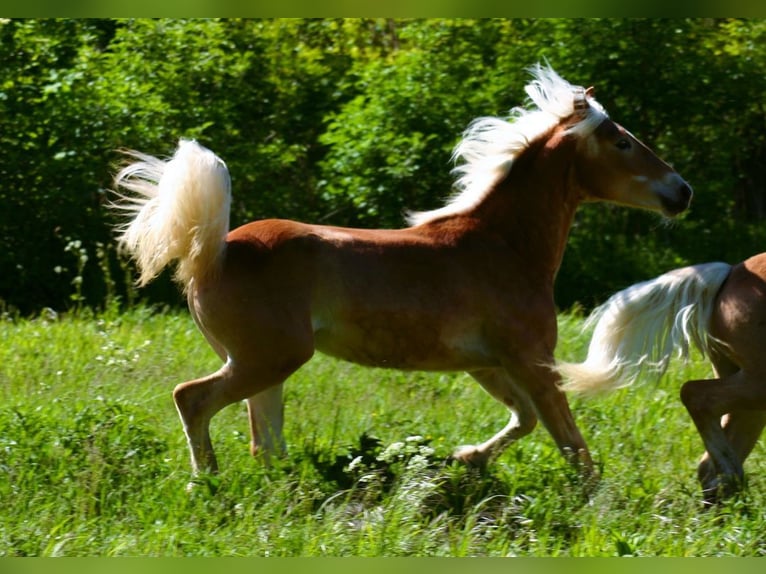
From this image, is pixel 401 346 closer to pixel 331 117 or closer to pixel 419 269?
pixel 419 269

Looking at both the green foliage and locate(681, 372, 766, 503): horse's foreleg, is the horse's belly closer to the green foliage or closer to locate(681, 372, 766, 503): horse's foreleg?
locate(681, 372, 766, 503): horse's foreleg

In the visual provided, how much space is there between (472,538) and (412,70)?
863cm

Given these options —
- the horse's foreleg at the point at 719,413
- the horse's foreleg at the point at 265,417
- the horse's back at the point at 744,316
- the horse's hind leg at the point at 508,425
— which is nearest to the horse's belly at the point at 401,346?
the horse's hind leg at the point at 508,425

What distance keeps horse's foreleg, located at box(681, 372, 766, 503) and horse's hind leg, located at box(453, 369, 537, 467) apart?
86cm

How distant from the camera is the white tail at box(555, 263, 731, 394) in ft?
18.4

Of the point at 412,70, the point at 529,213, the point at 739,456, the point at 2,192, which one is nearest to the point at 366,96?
the point at 412,70

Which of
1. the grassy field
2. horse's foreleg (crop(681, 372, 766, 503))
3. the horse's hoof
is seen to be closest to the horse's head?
horse's foreleg (crop(681, 372, 766, 503))

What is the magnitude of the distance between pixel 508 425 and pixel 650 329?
3.05ft

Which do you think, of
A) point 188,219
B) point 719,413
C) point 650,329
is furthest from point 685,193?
point 188,219

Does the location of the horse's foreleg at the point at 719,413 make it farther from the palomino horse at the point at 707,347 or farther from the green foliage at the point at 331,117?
the green foliage at the point at 331,117

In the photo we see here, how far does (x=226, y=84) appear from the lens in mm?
12594

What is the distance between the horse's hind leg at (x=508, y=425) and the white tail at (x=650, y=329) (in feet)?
1.36

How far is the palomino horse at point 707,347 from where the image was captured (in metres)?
5.44

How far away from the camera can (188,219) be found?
5230 mm
